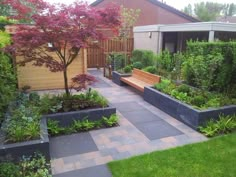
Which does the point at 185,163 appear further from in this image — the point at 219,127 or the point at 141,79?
the point at 141,79

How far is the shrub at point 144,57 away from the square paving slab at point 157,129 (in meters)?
4.35

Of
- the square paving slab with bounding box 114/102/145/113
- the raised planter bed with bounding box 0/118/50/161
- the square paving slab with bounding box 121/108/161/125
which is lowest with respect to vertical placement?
the square paving slab with bounding box 121/108/161/125

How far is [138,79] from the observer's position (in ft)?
25.5

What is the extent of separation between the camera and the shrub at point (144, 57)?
28.9 ft

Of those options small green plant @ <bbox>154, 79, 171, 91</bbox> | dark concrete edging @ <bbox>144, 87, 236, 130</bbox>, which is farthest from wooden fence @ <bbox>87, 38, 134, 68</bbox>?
dark concrete edging @ <bbox>144, 87, 236, 130</bbox>

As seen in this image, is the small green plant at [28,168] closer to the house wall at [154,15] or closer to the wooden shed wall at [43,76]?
the wooden shed wall at [43,76]

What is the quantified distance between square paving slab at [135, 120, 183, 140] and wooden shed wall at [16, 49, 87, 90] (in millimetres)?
4090

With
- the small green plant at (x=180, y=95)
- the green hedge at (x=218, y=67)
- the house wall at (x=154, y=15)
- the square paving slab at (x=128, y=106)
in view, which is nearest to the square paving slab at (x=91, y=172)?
the square paving slab at (x=128, y=106)

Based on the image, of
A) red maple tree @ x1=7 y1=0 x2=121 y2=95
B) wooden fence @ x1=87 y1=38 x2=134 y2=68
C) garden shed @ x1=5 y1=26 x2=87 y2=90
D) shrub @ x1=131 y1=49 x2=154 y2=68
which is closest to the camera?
red maple tree @ x1=7 y1=0 x2=121 y2=95

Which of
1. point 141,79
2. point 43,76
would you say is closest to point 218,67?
point 141,79

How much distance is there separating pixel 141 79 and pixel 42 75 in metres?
3.48

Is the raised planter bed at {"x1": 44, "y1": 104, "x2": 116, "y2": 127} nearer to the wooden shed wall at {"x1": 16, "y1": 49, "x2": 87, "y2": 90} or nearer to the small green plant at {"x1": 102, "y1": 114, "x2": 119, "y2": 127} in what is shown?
the small green plant at {"x1": 102, "y1": 114, "x2": 119, "y2": 127}

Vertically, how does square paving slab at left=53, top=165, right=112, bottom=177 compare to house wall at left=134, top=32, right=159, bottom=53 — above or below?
below

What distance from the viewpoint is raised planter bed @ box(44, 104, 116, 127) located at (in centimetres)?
433
